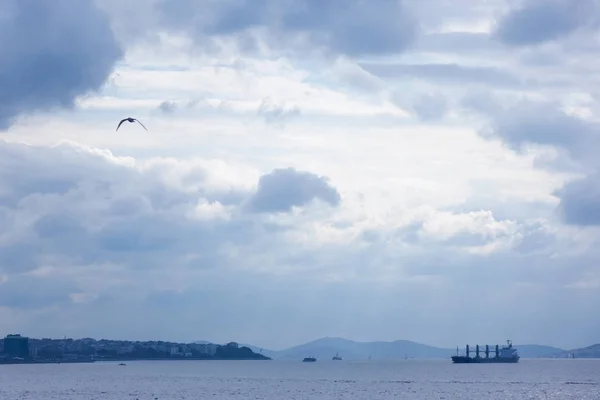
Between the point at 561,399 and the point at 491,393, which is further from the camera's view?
the point at 491,393

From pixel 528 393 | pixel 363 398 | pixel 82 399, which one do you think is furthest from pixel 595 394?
pixel 82 399

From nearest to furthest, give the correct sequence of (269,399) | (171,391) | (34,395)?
(269,399) < (34,395) < (171,391)

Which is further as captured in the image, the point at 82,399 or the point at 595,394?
the point at 595,394

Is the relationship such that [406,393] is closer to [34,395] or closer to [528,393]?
[528,393]

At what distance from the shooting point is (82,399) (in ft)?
508

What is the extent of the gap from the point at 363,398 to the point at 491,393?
28.9 m

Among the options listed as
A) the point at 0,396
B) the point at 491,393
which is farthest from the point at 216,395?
the point at 491,393

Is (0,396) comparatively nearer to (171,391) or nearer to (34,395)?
(34,395)

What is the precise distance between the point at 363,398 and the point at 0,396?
202 ft

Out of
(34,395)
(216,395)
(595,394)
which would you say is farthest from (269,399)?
(595,394)

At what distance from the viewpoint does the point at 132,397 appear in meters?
158

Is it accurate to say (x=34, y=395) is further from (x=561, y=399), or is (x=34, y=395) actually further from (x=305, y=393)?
(x=561, y=399)

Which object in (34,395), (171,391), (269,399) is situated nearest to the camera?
(269,399)

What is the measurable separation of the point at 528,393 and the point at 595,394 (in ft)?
39.0
